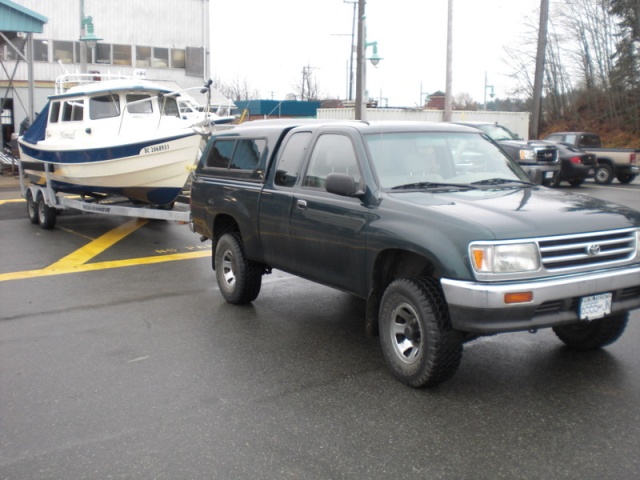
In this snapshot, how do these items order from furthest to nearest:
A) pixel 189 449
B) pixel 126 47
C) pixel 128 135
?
pixel 126 47 → pixel 128 135 → pixel 189 449

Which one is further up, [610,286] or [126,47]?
[126,47]

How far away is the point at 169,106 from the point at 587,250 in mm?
9980

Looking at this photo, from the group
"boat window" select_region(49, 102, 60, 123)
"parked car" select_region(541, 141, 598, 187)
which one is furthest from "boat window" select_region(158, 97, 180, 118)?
"parked car" select_region(541, 141, 598, 187)

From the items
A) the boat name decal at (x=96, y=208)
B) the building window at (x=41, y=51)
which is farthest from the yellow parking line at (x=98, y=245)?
the building window at (x=41, y=51)

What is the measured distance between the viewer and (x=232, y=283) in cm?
754

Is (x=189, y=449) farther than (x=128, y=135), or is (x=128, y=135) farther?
(x=128, y=135)

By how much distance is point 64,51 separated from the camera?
35.6 m

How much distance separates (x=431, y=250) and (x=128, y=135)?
8.51 m

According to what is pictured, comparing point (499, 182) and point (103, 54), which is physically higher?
point (103, 54)

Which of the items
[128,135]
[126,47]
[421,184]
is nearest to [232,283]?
[421,184]

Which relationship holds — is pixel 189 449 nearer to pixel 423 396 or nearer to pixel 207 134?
pixel 423 396

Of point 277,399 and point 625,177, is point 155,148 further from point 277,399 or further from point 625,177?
point 625,177

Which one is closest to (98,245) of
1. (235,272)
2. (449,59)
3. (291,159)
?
(235,272)

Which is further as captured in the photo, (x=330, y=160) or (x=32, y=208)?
(x=32, y=208)
